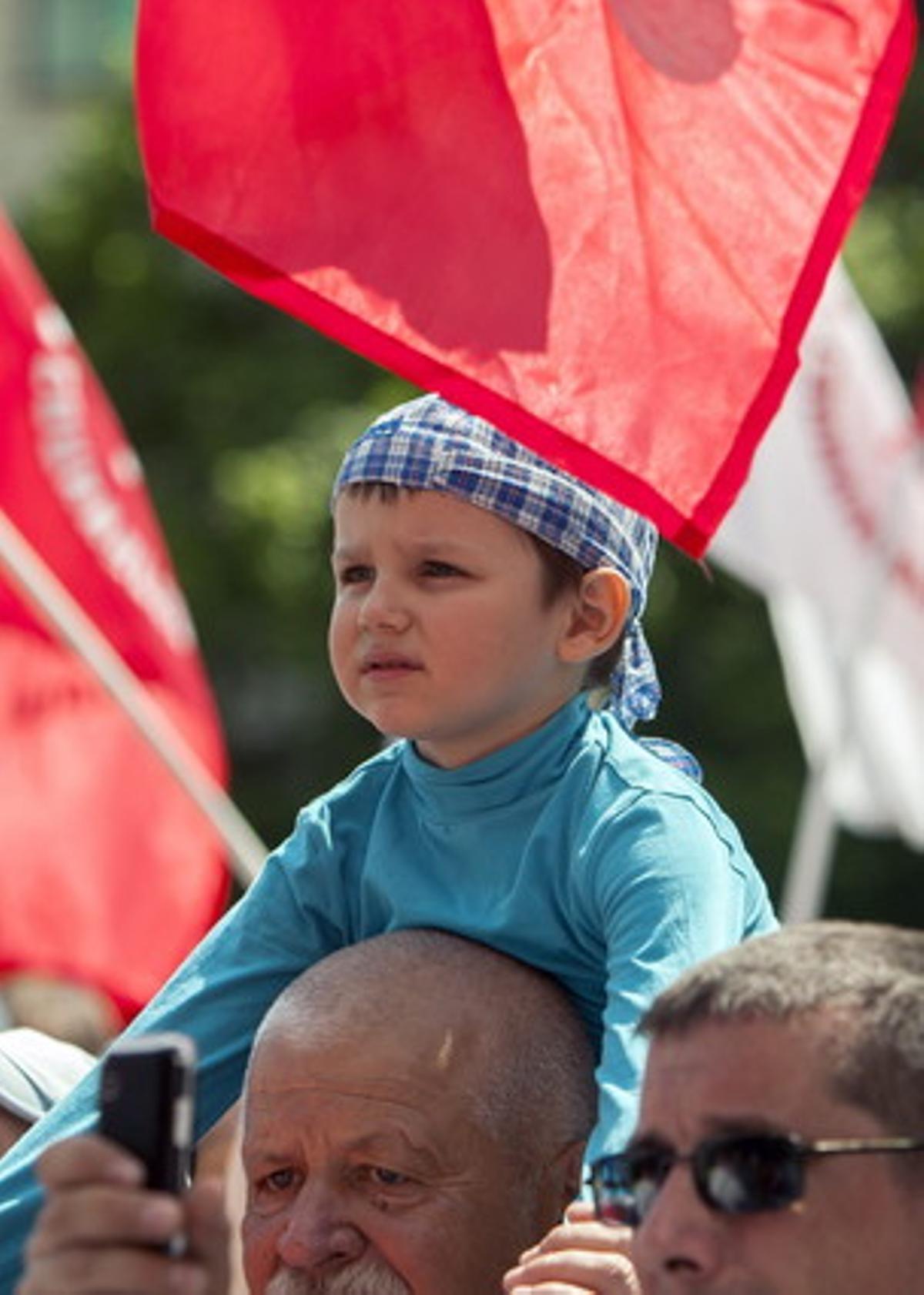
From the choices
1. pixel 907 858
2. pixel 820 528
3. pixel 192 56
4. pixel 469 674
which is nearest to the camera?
pixel 469 674

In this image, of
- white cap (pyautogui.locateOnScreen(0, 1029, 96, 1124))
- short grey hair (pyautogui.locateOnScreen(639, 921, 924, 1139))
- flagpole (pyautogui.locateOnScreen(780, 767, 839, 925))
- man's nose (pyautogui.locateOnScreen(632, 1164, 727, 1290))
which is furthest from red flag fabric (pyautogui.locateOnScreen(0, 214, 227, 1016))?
man's nose (pyautogui.locateOnScreen(632, 1164, 727, 1290))

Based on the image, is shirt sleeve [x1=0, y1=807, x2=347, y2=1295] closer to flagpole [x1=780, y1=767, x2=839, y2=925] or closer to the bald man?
the bald man

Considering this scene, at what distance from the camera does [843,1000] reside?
10.4 feet

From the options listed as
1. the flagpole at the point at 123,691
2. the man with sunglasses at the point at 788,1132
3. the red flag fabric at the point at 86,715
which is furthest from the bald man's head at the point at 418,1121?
the red flag fabric at the point at 86,715

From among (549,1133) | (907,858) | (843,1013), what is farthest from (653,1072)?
(907,858)

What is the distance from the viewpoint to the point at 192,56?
4836 millimetres

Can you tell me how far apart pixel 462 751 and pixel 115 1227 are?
1.69 metres

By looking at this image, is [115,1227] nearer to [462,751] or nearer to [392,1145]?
[392,1145]

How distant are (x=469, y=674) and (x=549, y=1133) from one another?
573 millimetres

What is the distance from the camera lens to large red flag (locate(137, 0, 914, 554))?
183 inches

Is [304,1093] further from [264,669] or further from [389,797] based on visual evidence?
[264,669]

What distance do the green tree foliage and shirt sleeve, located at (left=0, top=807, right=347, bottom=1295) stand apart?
51.2 ft

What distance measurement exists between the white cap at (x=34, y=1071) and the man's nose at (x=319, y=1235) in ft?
3.12

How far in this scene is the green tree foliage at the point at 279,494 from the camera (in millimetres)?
21500
